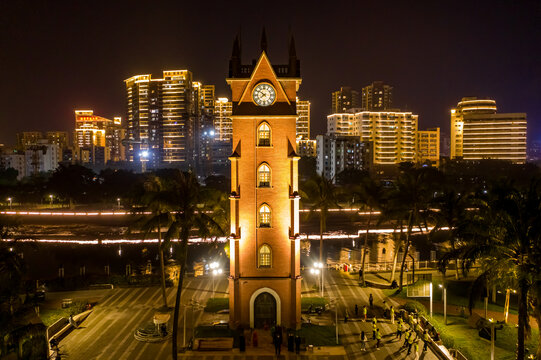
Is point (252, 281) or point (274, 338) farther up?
point (252, 281)

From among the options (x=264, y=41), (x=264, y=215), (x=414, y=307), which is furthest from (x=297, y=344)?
(x=264, y=41)

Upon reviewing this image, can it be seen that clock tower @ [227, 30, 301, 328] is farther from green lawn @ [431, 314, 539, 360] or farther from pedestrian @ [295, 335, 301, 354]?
green lawn @ [431, 314, 539, 360]

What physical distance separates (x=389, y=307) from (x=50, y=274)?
47028 millimetres

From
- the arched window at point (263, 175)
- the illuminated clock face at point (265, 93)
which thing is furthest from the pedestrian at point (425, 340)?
the illuminated clock face at point (265, 93)

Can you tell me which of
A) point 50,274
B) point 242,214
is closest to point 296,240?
point 242,214

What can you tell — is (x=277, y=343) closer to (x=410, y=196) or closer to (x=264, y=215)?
(x=264, y=215)

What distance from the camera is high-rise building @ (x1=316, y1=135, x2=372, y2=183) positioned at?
6895 inches

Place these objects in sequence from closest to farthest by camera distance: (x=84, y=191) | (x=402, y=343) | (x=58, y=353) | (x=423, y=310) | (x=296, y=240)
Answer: (x=58, y=353), (x=402, y=343), (x=296, y=240), (x=423, y=310), (x=84, y=191)

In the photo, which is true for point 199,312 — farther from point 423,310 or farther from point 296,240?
point 423,310

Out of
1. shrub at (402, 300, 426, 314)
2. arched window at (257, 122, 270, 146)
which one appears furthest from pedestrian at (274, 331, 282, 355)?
arched window at (257, 122, 270, 146)

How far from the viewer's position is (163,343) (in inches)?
1162

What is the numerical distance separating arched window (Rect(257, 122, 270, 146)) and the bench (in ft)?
45.1

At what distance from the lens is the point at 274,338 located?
2748 centimetres

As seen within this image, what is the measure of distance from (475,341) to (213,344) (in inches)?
691
